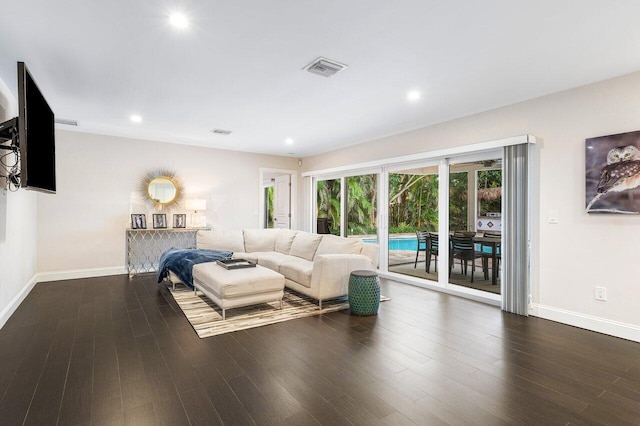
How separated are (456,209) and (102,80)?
4671mm

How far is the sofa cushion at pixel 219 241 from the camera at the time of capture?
5.64 meters

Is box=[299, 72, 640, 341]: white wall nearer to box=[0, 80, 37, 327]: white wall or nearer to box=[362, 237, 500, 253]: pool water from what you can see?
box=[362, 237, 500, 253]: pool water

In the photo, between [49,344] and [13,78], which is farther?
[13,78]

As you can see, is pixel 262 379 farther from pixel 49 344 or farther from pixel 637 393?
pixel 637 393

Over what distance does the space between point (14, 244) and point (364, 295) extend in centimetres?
394

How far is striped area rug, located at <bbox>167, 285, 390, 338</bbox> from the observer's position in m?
3.37

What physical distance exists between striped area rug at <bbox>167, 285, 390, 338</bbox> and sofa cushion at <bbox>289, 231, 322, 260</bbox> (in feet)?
2.32

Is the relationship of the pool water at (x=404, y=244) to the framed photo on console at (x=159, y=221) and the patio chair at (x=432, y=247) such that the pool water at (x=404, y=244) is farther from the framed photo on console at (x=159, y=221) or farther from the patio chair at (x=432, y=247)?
the framed photo on console at (x=159, y=221)

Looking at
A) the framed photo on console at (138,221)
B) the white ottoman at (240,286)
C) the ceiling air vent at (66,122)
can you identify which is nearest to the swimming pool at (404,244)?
the white ottoman at (240,286)

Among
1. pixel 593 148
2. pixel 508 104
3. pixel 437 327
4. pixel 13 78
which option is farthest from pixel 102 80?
pixel 593 148

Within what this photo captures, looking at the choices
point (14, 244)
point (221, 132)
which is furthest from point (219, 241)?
point (14, 244)

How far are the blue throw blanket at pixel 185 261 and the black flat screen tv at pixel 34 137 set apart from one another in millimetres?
1821

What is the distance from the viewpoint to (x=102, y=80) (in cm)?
Result: 345

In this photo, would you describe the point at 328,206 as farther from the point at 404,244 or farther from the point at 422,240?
the point at 422,240
